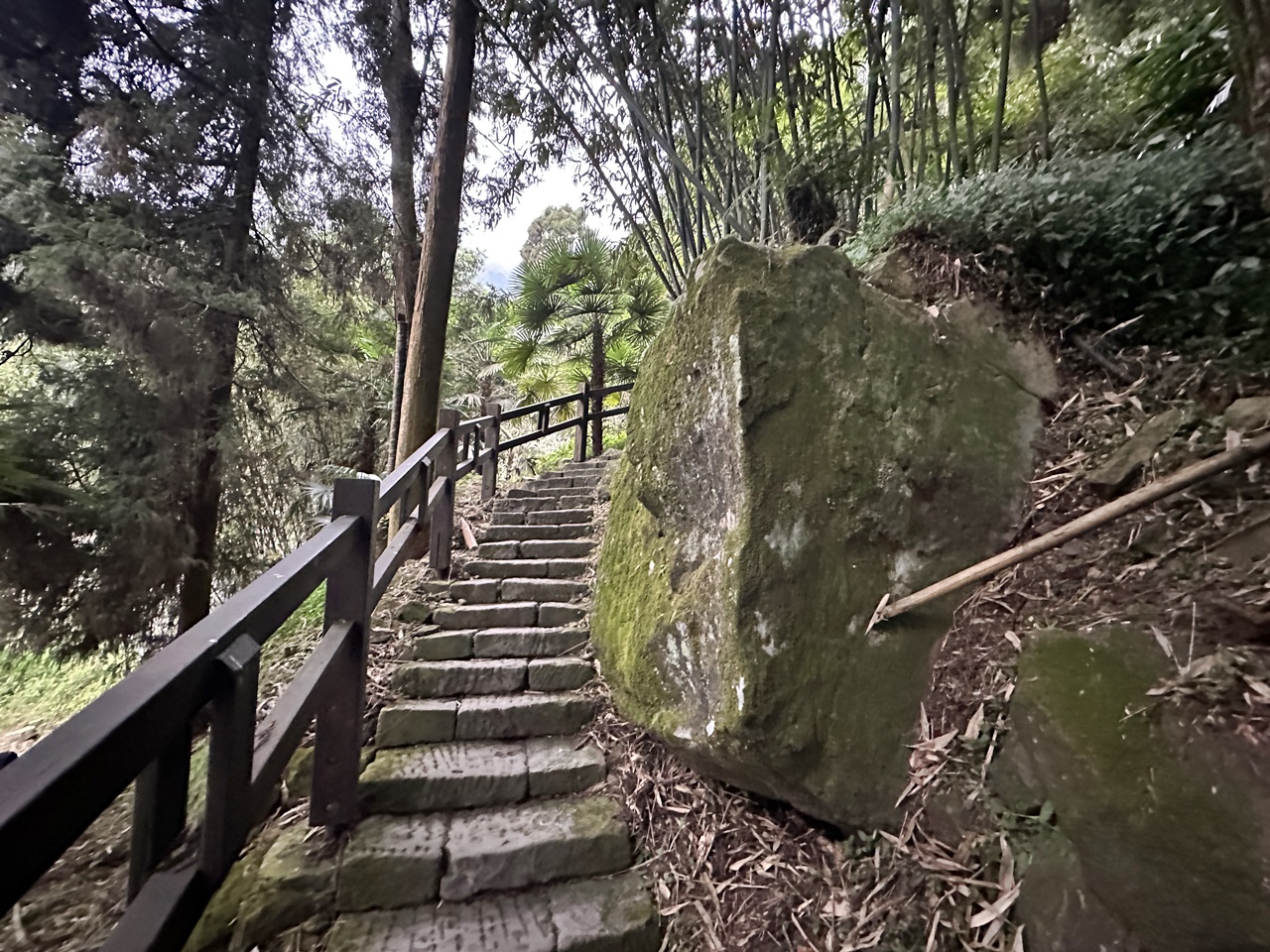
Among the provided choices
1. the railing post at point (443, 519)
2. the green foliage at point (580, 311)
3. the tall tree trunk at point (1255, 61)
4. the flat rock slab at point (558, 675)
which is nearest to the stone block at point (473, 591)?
the railing post at point (443, 519)

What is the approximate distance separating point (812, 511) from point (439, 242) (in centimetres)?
404

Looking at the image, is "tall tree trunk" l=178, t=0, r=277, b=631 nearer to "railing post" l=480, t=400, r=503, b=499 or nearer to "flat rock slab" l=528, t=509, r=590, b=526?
"railing post" l=480, t=400, r=503, b=499

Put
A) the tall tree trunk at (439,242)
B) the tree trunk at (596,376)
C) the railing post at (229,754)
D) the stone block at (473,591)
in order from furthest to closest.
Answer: the tree trunk at (596,376)
the tall tree trunk at (439,242)
the stone block at (473,591)
the railing post at (229,754)

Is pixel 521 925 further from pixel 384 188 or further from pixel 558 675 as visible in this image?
pixel 384 188

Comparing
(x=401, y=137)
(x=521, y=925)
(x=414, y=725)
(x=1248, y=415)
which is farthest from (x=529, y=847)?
(x=401, y=137)

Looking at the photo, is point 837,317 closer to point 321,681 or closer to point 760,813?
point 760,813

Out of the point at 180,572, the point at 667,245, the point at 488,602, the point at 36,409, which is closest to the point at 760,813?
the point at 488,602

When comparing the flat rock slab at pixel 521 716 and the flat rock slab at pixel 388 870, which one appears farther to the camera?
the flat rock slab at pixel 521 716

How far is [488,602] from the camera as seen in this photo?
3650 mm

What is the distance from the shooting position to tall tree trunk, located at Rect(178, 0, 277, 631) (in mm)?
4824

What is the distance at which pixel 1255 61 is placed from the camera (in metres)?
2.07

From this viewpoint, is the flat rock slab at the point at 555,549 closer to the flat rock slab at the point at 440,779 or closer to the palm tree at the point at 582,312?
the flat rock slab at the point at 440,779

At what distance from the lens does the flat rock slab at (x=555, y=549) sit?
4.26m

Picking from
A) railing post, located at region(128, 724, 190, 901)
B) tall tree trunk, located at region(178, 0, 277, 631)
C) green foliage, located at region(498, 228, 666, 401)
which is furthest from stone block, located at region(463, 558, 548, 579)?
green foliage, located at region(498, 228, 666, 401)
